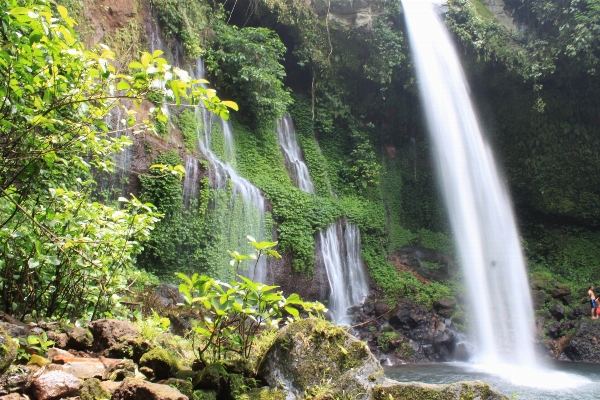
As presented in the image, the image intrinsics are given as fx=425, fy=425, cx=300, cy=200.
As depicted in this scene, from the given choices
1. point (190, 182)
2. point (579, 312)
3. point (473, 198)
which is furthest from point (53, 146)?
point (579, 312)

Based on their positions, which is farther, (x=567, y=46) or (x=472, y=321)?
(x=567, y=46)

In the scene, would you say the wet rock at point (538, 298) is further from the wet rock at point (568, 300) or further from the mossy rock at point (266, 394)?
the mossy rock at point (266, 394)

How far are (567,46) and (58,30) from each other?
1504cm

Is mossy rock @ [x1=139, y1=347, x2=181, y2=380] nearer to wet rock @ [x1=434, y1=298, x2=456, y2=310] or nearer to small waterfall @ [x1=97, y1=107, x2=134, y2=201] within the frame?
small waterfall @ [x1=97, y1=107, x2=134, y2=201]

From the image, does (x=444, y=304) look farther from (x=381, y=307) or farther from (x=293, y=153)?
(x=293, y=153)

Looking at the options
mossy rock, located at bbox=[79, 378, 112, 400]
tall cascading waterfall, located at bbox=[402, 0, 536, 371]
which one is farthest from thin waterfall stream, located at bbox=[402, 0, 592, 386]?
mossy rock, located at bbox=[79, 378, 112, 400]

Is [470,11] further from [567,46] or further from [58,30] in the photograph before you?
[58,30]

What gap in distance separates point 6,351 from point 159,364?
806mm

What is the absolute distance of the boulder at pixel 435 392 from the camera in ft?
8.48

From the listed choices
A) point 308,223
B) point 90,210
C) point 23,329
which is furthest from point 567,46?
point 23,329

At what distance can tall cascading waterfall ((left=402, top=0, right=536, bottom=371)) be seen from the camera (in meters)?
12.5

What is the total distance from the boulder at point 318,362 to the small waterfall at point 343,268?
8566mm

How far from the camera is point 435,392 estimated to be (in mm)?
2633

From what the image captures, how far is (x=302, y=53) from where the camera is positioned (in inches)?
606
